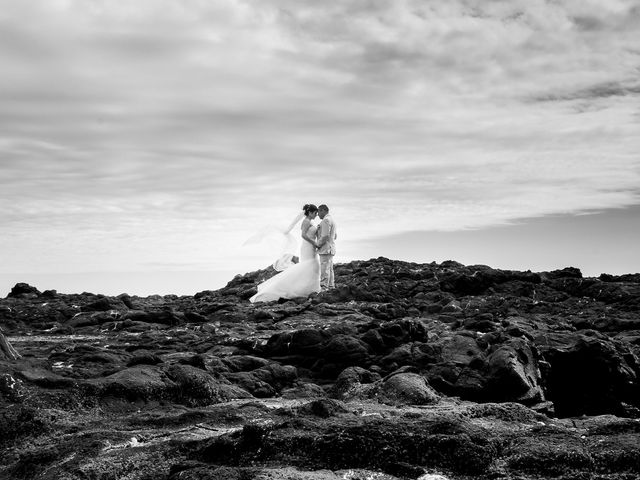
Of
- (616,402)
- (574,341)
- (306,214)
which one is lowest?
A: (616,402)

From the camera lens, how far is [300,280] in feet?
94.7

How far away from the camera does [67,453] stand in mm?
8156

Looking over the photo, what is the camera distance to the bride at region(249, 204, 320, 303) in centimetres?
2876

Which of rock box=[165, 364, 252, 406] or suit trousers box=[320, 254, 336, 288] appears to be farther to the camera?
suit trousers box=[320, 254, 336, 288]

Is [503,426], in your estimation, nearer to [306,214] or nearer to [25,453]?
[25,453]

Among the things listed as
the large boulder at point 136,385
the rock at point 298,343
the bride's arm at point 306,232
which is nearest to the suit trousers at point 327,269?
the bride's arm at point 306,232

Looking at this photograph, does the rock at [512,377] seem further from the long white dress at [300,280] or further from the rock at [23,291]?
the rock at [23,291]

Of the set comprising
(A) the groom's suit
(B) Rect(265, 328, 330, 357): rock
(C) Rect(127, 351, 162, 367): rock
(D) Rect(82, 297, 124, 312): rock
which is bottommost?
(C) Rect(127, 351, 162, 367): rock

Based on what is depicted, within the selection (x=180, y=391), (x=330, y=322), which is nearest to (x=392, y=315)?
(x=330, y=322)

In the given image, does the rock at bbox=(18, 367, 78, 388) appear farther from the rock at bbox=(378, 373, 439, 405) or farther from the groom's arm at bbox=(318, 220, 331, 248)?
the groom's arm at bbox=(318, 220, 331, 248)

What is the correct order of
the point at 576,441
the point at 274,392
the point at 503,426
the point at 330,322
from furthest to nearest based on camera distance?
the point at 330,322
the point at 274,392
the point at 503,426
the point at 576,441

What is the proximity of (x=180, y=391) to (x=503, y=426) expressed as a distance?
5.08 m

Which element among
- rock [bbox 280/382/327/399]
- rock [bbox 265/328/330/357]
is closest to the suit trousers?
rock [bbox 265/328/330/357]

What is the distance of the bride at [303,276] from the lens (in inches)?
1132
